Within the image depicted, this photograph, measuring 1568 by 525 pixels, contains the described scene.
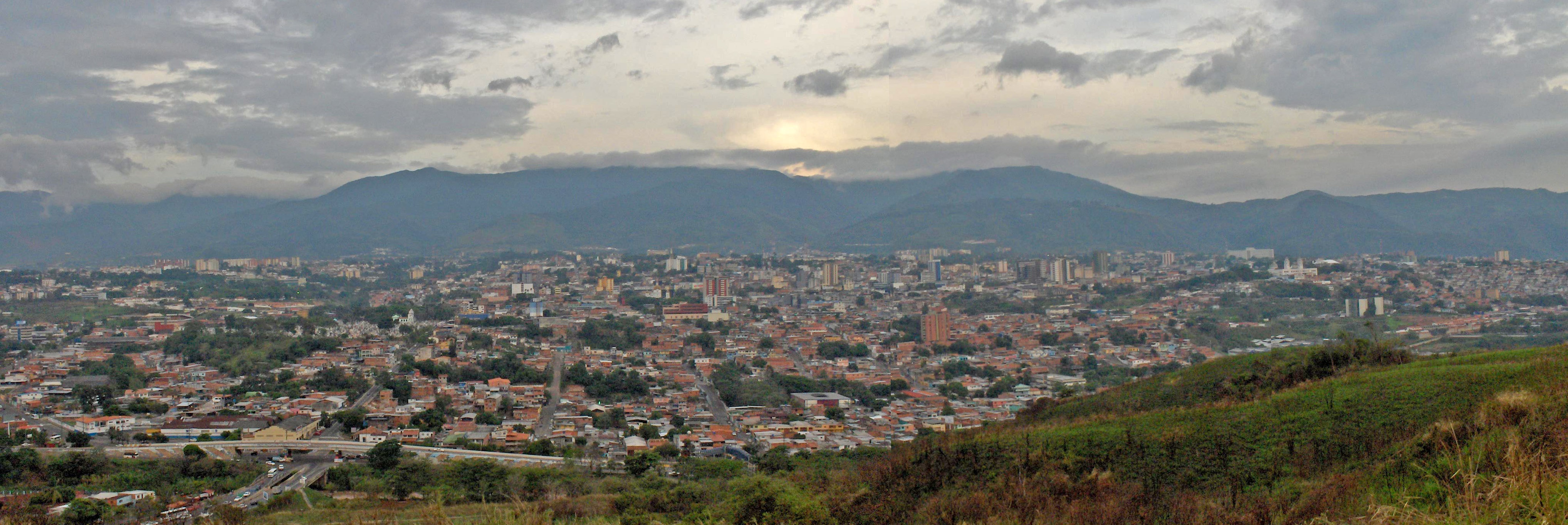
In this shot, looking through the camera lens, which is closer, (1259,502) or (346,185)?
(1259,502)

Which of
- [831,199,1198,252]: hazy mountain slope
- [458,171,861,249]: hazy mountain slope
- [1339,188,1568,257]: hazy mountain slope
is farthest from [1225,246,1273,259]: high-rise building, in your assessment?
[458,171,861,249]: hazy mountain slope

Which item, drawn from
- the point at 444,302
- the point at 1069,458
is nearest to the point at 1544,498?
the point at 1069,458

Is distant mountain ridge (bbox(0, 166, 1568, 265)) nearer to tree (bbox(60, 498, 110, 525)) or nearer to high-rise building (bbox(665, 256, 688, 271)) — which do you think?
high-rise building (bbox(665, 256, 688, 271))

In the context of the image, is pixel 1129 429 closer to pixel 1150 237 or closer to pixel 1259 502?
pixel 1259 502

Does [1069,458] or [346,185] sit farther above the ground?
[346,185]

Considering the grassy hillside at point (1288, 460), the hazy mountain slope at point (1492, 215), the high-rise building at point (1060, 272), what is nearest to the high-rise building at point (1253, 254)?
the hazy mountain slope at point (1492, 215)

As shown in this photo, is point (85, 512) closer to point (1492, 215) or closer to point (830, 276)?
point (830, 276)

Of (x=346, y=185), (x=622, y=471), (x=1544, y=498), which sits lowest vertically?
(x=622, y=471)
